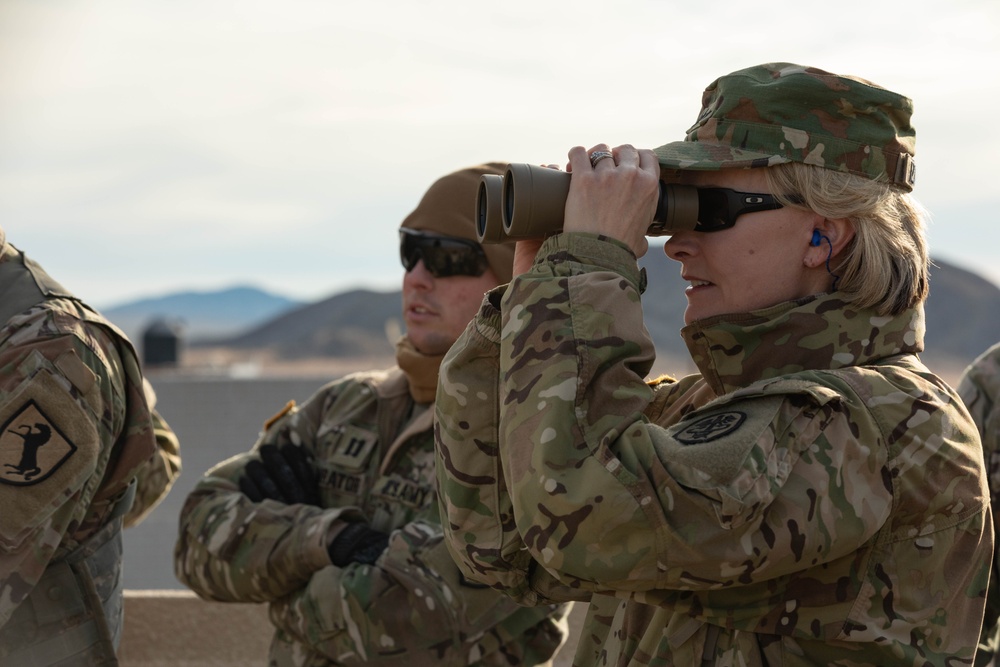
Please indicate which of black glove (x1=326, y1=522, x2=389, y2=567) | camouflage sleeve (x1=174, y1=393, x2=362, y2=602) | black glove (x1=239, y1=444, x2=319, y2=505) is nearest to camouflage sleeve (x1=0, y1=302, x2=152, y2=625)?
camouflage sleeve (x1=174, y1=393, x2=362, y2=602)

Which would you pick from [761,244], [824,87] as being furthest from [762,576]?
[824,87]

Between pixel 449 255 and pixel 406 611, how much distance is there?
3.34 ft

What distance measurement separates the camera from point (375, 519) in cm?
326

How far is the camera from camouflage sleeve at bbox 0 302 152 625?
276cm

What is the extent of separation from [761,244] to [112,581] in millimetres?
2090

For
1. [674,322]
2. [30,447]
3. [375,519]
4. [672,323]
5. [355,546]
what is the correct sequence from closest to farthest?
[30,447] < [355,546] < [375,519] < [672,323] < [674,322]

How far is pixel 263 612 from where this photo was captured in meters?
4.44

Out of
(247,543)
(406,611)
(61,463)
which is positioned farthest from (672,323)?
(61,463)

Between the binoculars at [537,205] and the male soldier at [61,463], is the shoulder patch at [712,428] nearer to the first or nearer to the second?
the binoculars at [537,205]

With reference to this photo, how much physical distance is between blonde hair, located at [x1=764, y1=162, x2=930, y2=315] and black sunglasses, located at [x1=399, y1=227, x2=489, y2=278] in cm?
160

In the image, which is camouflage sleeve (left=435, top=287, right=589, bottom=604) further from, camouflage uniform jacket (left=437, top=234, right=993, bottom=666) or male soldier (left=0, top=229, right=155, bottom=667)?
male soldier (left=0, top=229, right=155, bottom=667)

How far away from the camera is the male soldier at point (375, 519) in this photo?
297cm

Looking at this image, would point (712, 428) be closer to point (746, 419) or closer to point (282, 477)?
point (746, 419)

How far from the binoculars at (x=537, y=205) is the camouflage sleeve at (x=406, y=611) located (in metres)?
1.25
